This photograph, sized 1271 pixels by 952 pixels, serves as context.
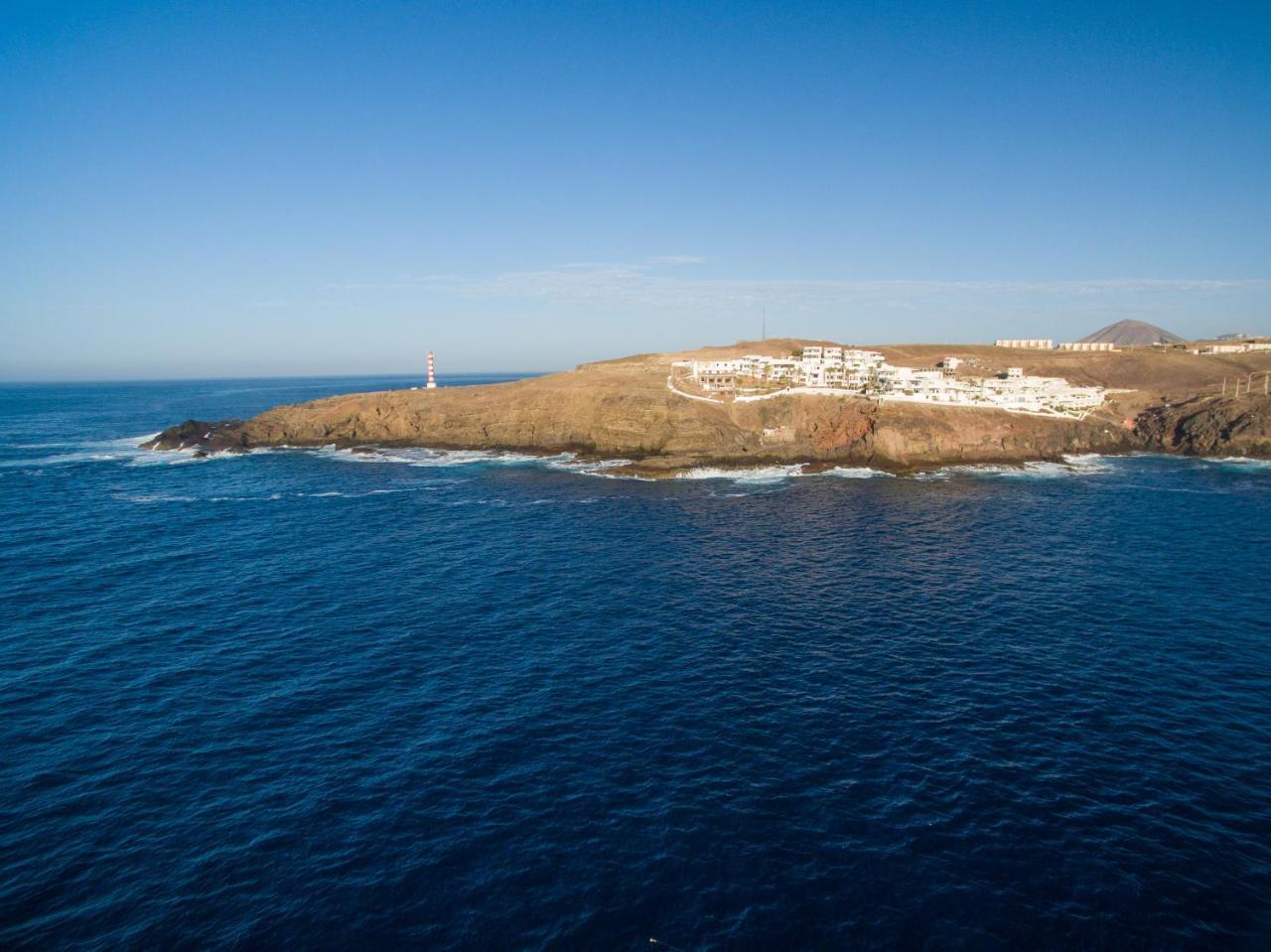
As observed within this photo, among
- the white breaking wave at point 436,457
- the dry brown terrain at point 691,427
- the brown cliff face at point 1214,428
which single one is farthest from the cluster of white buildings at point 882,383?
the white breaking wave at point 436,457

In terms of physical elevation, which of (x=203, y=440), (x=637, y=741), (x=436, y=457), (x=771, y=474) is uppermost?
(x=203, y=440)

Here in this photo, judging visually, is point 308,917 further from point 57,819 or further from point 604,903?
point 57,819

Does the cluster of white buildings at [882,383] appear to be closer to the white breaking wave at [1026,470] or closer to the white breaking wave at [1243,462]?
the white breaking wave at [1026,470]

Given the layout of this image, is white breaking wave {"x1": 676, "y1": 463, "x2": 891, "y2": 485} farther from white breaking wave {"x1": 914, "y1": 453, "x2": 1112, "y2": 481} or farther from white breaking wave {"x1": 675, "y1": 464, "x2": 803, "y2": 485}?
white breaking wave {"x1": 914, "y1": 453, "x2": 1112, "y2": 481}

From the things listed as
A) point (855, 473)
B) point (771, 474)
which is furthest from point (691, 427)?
point (855, 473)

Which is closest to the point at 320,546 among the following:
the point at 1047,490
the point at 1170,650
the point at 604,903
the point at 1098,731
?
the point at 604,903

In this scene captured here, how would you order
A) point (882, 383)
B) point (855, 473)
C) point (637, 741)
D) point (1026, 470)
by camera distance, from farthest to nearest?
point (882, 383)
point (1026, 470)
point (855, 473)
point (637, 741)

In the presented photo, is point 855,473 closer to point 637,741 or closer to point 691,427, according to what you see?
point 691,427
